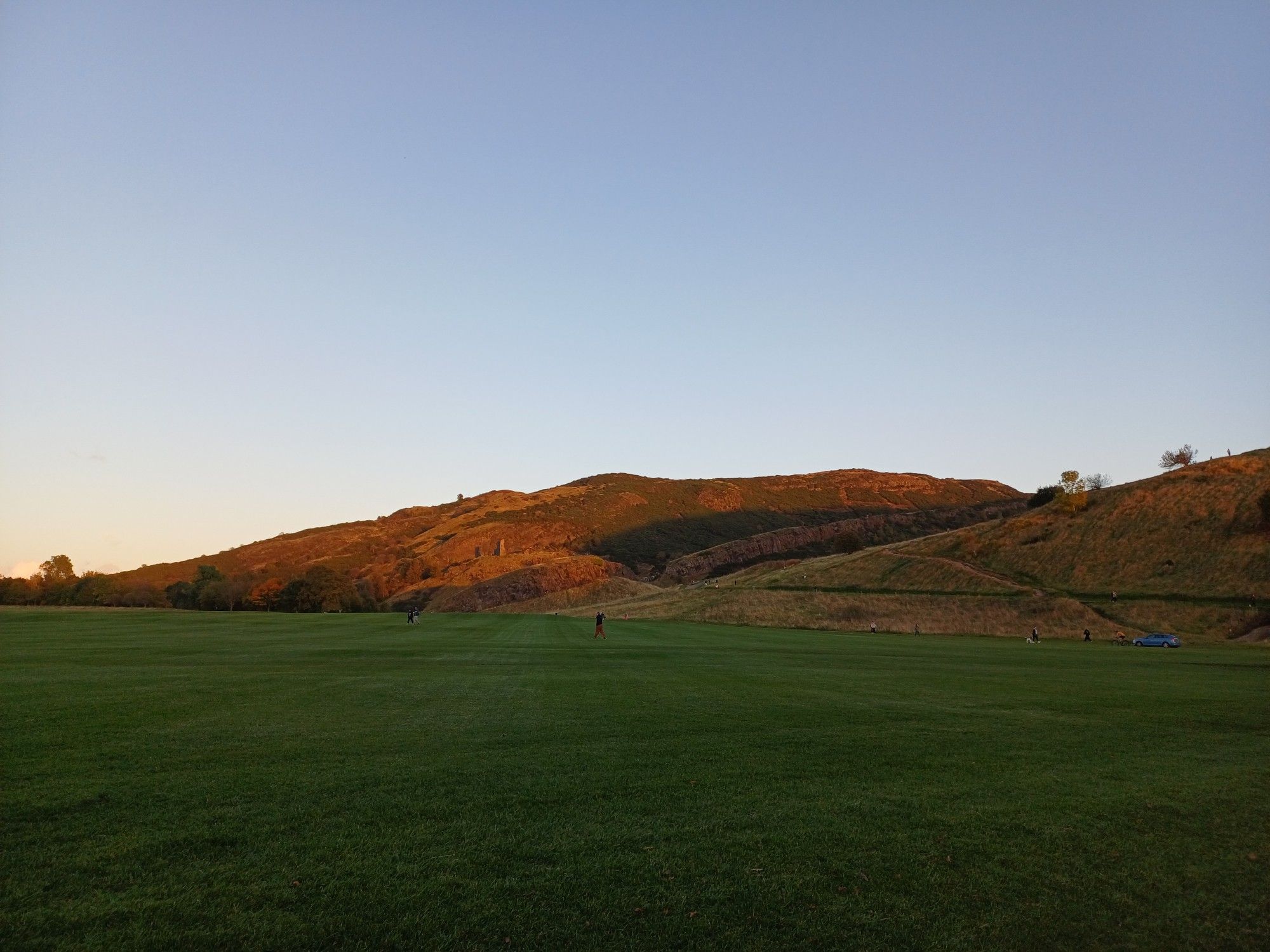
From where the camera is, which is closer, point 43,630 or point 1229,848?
point 1229,848

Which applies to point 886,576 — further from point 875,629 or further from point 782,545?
point 782,545

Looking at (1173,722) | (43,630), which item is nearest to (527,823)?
(1173,722)

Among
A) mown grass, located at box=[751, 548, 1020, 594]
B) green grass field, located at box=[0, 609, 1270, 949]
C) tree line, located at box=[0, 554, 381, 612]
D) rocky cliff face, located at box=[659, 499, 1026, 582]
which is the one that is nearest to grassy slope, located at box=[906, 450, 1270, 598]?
mown grass, located at box=[751, 548, 1020, 594]

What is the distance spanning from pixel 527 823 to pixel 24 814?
17.4 ft

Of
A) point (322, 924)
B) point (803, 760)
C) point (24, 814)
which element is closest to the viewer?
point (322, 924)

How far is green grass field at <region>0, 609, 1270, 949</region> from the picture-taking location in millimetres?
5680

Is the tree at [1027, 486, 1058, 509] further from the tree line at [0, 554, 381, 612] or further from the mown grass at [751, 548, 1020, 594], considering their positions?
the tree line at [0, 554, 381, 612]

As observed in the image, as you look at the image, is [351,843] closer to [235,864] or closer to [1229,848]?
[235,864]

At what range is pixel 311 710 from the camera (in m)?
15.0

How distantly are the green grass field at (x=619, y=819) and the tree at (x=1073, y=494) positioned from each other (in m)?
91.3

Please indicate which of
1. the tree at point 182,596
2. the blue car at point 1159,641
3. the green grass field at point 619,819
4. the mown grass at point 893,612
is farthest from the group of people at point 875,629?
the tree at point 182,596

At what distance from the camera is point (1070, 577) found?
83.2 metres

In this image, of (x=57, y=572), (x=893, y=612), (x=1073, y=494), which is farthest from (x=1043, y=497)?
(x=57, y=572)

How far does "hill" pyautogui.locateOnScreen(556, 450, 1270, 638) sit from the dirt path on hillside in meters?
→ 0.26
